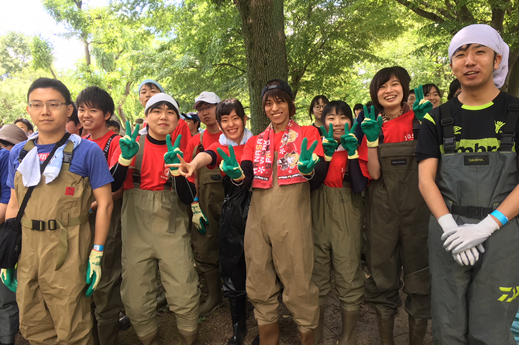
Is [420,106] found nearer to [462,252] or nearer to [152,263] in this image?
[462,252]

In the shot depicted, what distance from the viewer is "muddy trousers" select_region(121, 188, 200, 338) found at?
254cm

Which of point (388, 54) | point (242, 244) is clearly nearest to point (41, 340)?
point (242, 244)

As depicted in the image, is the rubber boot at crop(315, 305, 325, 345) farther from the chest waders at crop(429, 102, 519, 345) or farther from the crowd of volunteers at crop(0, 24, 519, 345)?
the chest waders at crop(429, 102, 519, 345)

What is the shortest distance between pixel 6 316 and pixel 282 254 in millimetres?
2614

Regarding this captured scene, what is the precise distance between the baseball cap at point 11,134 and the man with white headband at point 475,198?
4180 millimetres

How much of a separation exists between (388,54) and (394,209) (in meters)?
11.7

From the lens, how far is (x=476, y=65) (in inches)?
72.5

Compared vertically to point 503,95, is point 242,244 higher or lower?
lower

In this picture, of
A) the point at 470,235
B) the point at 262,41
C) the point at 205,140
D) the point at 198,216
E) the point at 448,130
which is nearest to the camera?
the point at 470,235

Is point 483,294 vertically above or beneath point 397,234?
beneath

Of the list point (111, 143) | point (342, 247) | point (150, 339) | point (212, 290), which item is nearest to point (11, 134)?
point (111, 143)

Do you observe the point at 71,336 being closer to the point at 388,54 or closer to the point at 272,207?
the point at 272,207

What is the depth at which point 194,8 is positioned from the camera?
293 inches

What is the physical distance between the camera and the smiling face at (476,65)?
1836mm
